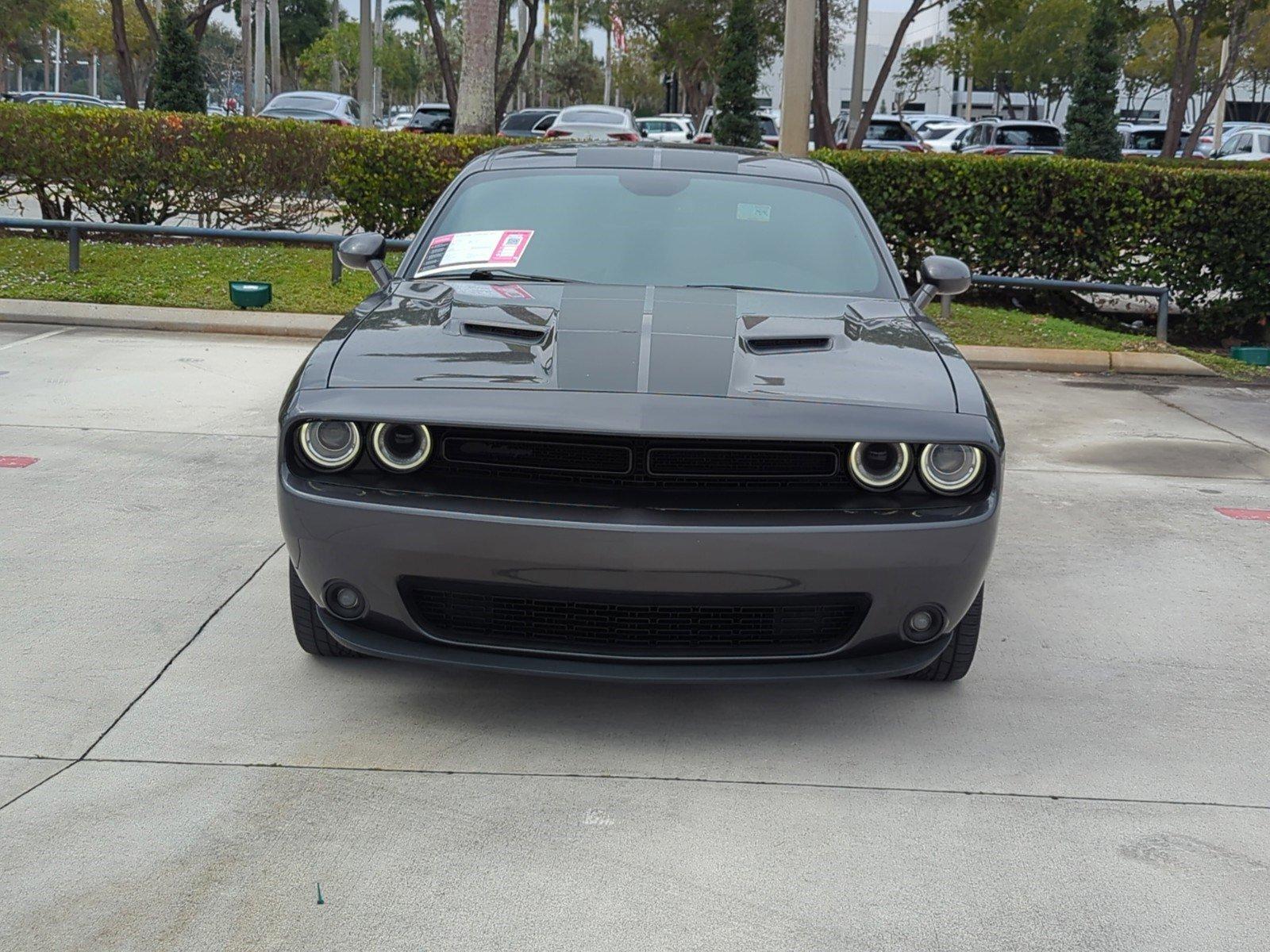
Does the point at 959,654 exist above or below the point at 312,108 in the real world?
below

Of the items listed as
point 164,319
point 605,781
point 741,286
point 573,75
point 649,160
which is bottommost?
point 605,781

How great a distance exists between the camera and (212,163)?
1339 centimetres

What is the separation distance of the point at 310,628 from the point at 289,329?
273 inches

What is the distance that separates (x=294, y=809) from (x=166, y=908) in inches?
19.3

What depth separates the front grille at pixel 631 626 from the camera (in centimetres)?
361

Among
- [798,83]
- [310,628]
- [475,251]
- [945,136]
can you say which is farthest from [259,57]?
[310,628]

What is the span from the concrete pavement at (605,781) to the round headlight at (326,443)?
74 centimetres

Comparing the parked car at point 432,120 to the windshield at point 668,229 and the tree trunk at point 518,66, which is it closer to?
the tree trunk at point 518,66

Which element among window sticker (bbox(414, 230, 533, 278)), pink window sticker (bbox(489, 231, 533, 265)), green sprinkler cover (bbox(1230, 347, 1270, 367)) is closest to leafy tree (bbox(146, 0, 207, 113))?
green sprinkler cover (bbox(1230, 347, 1270, 367))

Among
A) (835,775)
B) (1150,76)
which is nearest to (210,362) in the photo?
(835,775)

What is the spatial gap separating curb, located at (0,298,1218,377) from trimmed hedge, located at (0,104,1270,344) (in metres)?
1.33

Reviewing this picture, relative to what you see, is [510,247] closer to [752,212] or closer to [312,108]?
[752,212]

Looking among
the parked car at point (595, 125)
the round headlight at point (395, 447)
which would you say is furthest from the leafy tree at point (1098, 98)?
the round headlight at point (395, 447)

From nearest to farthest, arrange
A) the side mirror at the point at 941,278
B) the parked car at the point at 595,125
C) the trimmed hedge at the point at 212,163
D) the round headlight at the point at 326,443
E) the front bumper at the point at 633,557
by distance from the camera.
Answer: the front bumper at the point at 633,557
the round headlight at the point at 326,443
the side mirror at the point at 941,278
the trimmed hedge at the point at 212,163
the parked car at the point at 595,125
